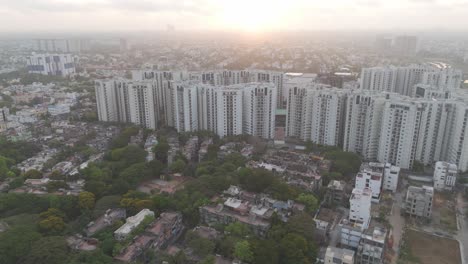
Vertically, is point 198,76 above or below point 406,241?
above

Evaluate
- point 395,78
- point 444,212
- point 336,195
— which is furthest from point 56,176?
point 395,78

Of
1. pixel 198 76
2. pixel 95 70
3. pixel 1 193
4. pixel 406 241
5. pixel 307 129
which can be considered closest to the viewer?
pixel 406 241

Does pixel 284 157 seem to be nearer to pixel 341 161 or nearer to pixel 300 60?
pixel 341 161

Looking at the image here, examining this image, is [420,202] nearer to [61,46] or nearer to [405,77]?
[405,77]

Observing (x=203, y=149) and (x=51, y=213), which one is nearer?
(x=51, y=213)

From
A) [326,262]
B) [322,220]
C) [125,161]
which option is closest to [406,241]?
[322,220]

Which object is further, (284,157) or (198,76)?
(198,76)

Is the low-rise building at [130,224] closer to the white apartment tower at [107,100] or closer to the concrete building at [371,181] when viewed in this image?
the concrete building at [371,181]
